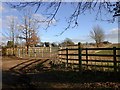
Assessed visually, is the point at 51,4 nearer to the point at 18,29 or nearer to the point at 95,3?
the point at 95,3

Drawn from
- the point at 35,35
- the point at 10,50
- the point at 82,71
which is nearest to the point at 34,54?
the point at 10,50

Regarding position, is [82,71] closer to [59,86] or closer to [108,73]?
[108,73]

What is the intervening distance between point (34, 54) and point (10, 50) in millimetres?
5944

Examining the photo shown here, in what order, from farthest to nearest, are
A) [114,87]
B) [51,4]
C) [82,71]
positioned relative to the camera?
[82,71], [114,87], [51,4]

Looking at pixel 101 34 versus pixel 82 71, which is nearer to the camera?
pixel 82 71

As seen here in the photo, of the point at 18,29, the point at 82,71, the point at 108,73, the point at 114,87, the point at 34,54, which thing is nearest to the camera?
the point at 114,87

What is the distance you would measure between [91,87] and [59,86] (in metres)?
1.31

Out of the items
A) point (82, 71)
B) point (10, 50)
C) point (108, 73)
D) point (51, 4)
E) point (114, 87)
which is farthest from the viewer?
point (10, 50)

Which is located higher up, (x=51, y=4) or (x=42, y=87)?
(x=51, y=4)

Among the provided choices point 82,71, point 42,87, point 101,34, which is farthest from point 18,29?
point 42,87

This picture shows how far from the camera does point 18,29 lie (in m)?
53.1

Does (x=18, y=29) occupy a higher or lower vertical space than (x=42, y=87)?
higher

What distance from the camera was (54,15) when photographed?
28.1ft

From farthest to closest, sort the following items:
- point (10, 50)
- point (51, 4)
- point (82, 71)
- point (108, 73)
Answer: point (10, 50), point (82, 71), point (108, 73), point (51, 4)
